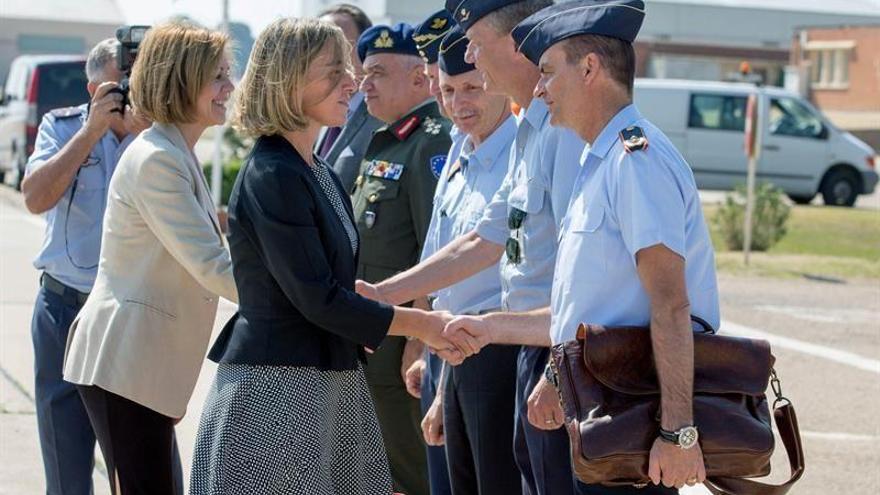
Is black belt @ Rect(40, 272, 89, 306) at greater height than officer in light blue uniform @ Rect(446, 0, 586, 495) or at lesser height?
lesser

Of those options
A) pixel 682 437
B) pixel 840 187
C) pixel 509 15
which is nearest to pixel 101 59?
pixel 509 15

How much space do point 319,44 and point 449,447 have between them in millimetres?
1297

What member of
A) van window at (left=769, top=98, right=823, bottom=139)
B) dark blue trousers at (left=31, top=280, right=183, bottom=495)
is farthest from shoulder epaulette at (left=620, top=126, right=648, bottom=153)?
van window at (left=769, top=98, right=823, bottom=139)

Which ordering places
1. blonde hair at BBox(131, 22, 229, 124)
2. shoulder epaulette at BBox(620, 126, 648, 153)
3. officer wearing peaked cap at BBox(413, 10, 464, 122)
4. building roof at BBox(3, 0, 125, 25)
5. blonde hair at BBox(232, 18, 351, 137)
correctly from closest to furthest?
shoulder epaulette at BBox(620, 126, 648, 153) → blonde hair at BBox(232, 18, 351, 137) → blonde hair at BBox(131, 22, 229, 124) → officer wearing peaked cap at BBox(413, 10, 464, 122) → building roof at BBox(3, 0, 125, 25)

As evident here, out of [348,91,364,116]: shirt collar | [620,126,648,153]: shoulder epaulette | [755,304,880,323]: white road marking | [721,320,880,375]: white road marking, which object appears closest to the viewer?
[620,126,648,153]: shoulder epaulette

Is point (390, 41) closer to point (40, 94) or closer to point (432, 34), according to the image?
point (432, 34)

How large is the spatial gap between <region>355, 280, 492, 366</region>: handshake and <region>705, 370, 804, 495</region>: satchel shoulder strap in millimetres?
781

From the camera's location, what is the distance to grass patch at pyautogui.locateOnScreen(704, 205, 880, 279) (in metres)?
14.9

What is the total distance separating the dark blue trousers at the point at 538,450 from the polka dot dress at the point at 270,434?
0.50 meters

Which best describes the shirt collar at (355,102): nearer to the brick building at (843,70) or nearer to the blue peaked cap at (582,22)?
the blue peaked cap at (582,22)

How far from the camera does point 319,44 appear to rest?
3770mm

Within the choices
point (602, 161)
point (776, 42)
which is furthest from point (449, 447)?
point (776, 42)

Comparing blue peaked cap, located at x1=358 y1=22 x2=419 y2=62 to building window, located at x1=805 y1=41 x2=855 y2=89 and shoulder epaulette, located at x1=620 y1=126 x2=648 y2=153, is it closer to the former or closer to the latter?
shoulder epaulette, located at x1=620 y1=126 x2=648 y2=153

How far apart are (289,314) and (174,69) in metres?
0.91
